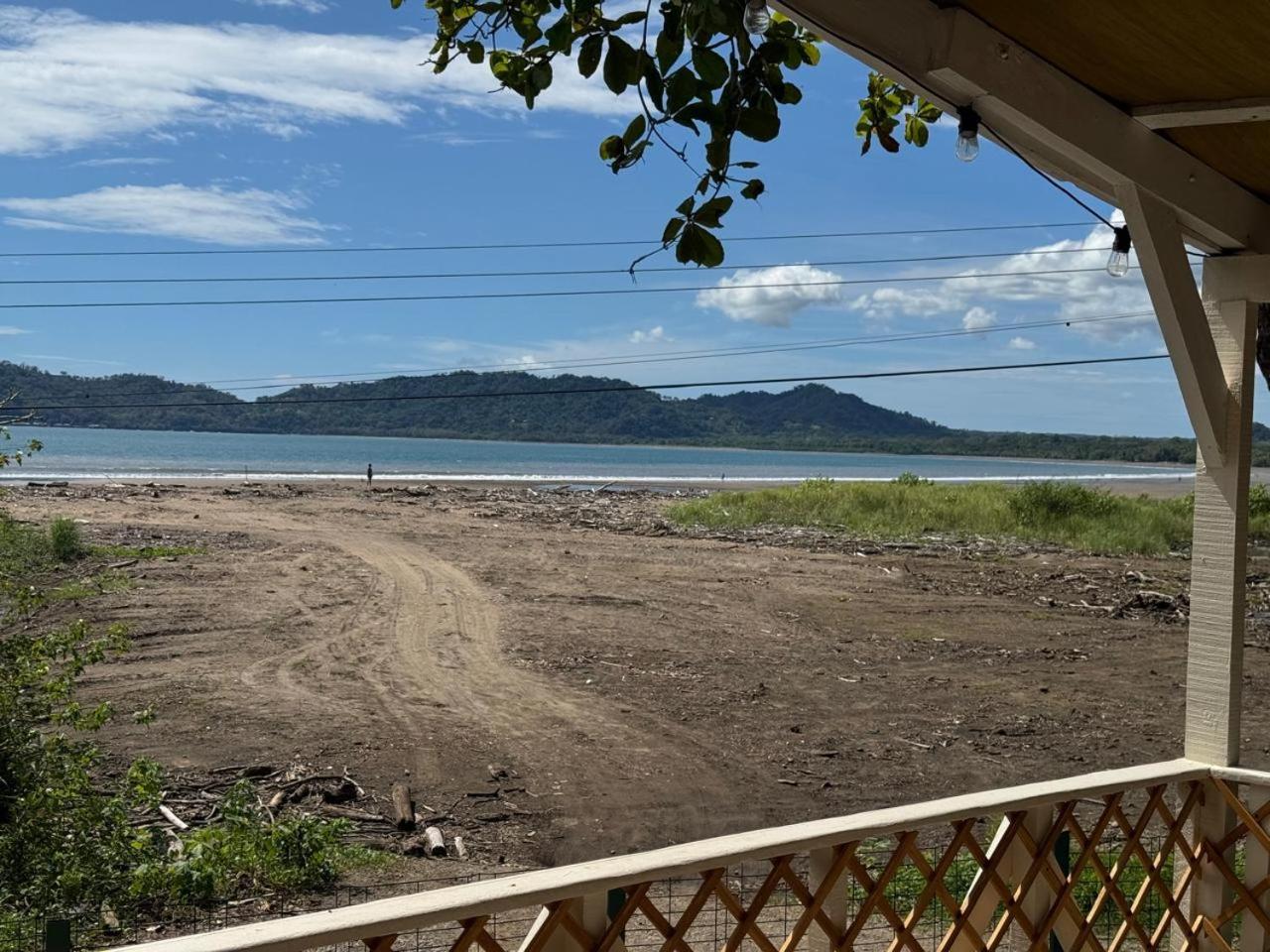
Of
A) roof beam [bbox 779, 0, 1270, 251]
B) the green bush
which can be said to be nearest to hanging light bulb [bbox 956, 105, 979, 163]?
roof beam [bbox 779, 0, 1270, 251]

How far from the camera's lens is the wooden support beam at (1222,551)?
3.48 m

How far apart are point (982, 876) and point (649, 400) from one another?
6403 inches

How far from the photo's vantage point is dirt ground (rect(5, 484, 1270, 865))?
9867 millimetres

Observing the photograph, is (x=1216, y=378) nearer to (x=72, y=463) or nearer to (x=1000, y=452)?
(x=72, y=463)

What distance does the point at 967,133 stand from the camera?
2.62m

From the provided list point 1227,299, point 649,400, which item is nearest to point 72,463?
point 1227,299

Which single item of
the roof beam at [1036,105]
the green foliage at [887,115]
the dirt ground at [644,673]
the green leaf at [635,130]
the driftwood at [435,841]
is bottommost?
the driftwood at [435,841]

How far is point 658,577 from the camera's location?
20.2 metres

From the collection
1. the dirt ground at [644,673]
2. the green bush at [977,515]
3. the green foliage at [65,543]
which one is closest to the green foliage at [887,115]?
the dirt ground at [644,673]

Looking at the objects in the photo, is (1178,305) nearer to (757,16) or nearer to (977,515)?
(757,16)

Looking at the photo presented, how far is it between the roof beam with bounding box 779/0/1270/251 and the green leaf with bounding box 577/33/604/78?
0.33 meters

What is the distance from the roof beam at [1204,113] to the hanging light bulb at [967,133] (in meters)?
0.49

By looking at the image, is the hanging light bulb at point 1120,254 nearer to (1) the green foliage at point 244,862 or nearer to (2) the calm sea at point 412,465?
(1) the green foliage at point 244,862

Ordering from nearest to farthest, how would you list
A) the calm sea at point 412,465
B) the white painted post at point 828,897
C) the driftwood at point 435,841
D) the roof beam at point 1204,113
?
the white painted post at point 828,897
the roof beam at point 1204,113
the driftwood at point 435,841
the calm sea at point 412,465
